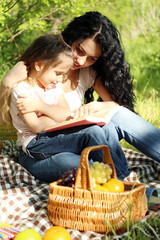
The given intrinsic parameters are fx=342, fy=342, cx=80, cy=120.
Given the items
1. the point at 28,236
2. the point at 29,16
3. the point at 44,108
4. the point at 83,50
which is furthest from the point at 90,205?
the point at 29,16

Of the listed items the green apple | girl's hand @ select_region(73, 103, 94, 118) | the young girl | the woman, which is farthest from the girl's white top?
the green apple

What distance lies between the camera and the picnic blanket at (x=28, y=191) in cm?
207

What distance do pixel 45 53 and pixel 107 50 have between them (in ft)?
1.79

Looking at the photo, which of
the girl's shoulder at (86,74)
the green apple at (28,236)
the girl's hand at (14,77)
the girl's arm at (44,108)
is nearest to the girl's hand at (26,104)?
the girl's arm at (44,108)

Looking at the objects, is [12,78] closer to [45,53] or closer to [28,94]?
[28,94]

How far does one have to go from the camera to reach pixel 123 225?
1905 millimetres

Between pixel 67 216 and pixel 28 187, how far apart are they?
67cm

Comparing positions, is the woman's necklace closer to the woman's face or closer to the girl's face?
the woman's face

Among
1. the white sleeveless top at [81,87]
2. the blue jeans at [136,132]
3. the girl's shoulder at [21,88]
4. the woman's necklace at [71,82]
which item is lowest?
the blue jeans at [136,132]

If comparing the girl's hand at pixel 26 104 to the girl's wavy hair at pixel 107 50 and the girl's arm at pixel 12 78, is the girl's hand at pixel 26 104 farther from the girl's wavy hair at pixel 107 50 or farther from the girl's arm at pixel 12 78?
the girl's wavy hair at pixel 107 50

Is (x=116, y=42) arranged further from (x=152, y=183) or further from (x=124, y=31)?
(x=124, y=31)

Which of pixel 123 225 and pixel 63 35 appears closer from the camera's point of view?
pixel 123 225

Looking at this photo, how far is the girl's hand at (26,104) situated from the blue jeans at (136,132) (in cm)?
56

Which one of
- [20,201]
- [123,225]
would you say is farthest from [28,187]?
[123,225]
